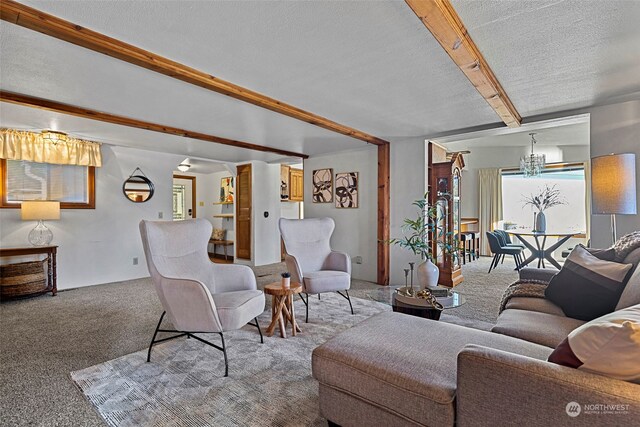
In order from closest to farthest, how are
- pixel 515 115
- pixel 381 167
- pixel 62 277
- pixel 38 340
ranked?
1. pixel 38 340
2. pixel 515 115
3. pixel 62 277
4. pixel 381 167

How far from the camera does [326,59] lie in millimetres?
2215

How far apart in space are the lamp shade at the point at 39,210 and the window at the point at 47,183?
306mm

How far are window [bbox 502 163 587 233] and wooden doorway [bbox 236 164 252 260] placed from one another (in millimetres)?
6237

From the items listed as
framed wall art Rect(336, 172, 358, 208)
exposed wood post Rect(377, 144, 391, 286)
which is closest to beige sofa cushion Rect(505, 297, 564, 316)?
exposed wood post Rect(377, 144, 391, 286)

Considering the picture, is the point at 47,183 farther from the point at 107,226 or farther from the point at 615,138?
the point at 615,138

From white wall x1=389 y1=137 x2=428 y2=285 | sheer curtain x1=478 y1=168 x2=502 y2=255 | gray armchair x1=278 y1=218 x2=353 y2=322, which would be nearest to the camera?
gray armchair x1=278 y1=218 x2=353 y2=322

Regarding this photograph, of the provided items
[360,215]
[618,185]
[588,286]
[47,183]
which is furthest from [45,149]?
[618,185]

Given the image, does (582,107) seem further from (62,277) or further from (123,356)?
(62,277)

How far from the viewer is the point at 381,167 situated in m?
4.72

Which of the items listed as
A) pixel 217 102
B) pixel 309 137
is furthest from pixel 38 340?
pixel 309 137

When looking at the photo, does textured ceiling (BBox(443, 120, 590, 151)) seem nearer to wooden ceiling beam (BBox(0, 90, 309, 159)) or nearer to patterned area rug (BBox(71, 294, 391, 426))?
wooden ceiling beam (BBox(0, 90, 309, 159))

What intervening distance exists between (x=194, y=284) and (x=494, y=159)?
7911 mm

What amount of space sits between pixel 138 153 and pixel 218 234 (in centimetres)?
282

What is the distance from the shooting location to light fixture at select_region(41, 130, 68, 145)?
4.06 m
